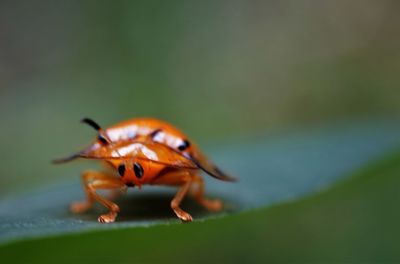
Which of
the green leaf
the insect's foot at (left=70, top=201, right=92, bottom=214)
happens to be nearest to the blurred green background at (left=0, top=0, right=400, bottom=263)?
the green leaf

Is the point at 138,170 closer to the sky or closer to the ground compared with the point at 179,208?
closer to the sky

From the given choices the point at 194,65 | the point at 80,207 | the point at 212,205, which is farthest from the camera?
the point at 194,65

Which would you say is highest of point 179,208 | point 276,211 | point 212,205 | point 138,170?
point 138,170

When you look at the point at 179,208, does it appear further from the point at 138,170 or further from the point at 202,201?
the point at 202,201

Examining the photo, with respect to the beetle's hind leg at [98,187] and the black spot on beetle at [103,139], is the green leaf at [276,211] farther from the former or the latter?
the black spot on beetle at [103,139]

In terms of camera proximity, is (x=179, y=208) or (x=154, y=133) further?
(x=154, y=133)

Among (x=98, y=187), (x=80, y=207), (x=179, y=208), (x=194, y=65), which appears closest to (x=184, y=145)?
(x=179, y=208)

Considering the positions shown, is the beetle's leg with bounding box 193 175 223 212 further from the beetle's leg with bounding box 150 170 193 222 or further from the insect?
the beetle's leg with bounding box 150 170 193 222
